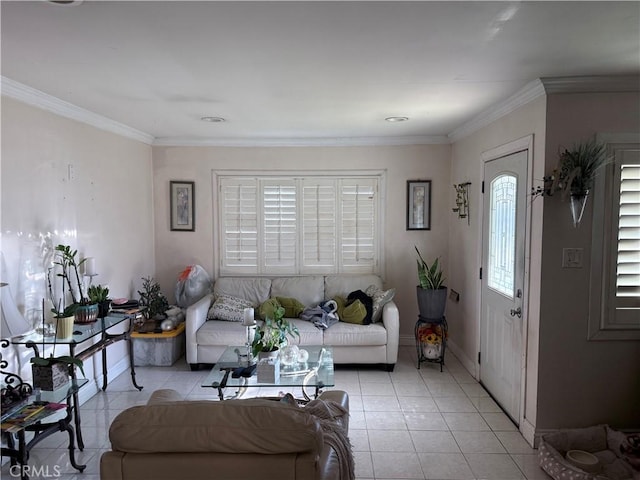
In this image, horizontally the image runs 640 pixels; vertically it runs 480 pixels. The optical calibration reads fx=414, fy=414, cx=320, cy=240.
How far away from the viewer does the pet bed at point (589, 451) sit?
2.38m

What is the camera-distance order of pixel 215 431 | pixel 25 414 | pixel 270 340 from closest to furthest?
pixel 215 431, pixel 25 414, pixel 270 340

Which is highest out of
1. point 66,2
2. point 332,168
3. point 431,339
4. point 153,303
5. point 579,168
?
point 66,2

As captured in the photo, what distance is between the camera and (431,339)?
165 inches

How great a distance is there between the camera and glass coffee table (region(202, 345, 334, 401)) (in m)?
2.81

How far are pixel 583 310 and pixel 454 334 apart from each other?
6.52ft

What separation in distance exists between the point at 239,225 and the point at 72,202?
6.17 feet

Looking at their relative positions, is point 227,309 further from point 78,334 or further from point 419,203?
point 419,203

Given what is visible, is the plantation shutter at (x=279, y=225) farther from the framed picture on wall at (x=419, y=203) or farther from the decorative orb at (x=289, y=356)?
the decorative orb at (x=289, y=356)

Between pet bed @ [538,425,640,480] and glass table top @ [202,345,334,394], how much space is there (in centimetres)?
138

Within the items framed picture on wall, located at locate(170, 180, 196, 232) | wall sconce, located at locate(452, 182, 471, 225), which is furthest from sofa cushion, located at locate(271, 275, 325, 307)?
wall sconce, located at locate(452, 182, 471, 225)

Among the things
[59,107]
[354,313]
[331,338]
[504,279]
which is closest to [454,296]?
[354,313]

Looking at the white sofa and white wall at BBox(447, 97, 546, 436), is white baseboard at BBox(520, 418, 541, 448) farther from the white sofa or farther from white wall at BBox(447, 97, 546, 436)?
the white sofa

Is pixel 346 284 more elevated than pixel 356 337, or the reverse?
pixel 346 284

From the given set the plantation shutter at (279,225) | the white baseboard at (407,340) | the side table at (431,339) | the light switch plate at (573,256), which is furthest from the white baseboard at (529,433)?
the plantation shutter at (279,225)
